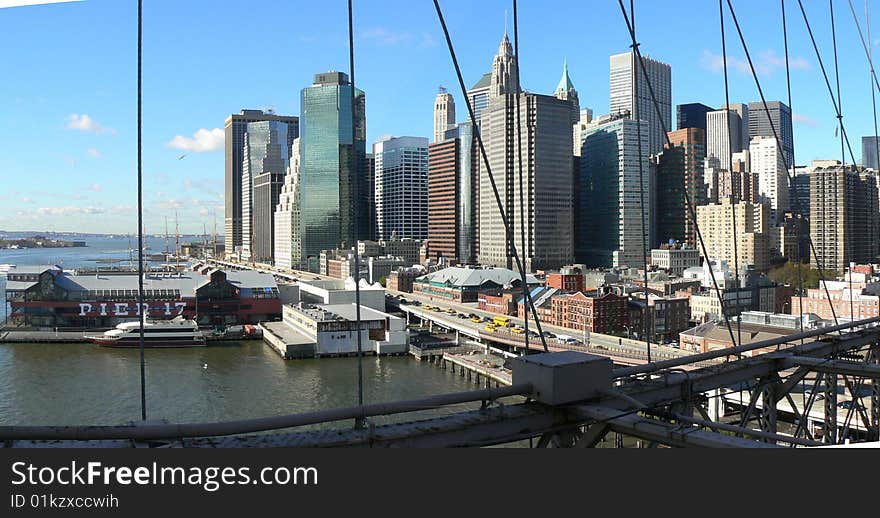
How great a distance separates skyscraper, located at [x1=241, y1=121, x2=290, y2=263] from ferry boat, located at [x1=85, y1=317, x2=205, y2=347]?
124ft

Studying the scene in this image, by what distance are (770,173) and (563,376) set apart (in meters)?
52.1

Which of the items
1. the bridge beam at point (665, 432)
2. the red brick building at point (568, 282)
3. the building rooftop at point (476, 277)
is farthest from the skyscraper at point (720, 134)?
the bridge beam at point (665, 432)

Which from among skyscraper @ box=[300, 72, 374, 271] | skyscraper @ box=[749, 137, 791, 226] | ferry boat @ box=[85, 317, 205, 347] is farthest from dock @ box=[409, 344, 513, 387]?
skyscraper @ box=[749, 137, 791, 226]

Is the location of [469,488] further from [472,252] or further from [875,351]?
[472,252]

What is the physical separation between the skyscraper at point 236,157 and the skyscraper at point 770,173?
3716cm

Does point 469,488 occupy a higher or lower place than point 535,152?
lower

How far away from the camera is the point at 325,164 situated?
39125mm

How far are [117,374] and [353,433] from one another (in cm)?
1192

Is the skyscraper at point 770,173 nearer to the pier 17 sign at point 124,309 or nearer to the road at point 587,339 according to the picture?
the road at point 587,339

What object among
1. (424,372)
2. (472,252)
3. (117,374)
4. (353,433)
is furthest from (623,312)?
(472,252)

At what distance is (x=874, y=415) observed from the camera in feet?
9.55

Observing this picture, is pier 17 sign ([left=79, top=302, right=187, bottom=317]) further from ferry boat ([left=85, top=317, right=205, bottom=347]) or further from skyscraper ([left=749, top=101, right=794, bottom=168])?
skyscraper ([left=749, top=101, right=794, bottom=168])

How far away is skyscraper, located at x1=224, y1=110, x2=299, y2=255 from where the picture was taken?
198 feet

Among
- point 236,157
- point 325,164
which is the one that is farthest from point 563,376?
point 236,157
